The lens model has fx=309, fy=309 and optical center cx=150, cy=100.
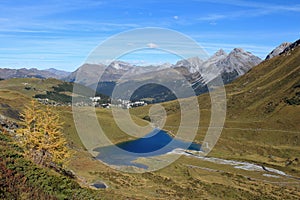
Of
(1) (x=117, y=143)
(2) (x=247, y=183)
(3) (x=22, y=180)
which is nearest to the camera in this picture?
(3) (x=22, y=180)

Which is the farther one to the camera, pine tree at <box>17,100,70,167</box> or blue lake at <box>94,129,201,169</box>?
blue lake at <box>94,129,201,169</box>

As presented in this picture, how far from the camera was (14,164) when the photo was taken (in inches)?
886

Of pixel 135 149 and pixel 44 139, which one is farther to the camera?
pixel 135 149

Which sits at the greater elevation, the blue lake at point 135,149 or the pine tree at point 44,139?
the pine tree at point 44,139

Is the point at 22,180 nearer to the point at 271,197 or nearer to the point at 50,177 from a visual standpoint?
the point at 50,177

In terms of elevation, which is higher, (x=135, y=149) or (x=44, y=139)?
(x=44, y=139)

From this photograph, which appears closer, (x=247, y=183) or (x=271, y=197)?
(x=271, y=197)

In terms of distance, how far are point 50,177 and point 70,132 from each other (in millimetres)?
176559

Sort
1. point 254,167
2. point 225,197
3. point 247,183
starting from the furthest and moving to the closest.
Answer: point 254,167, point 247,183, point 225,197

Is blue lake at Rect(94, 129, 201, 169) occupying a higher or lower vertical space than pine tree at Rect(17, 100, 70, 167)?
lower

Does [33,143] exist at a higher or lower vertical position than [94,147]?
higher

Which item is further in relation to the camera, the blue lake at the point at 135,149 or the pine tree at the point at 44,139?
the blue lake at the point at 135,149

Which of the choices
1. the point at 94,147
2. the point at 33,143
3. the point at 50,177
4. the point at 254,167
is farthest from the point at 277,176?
the point at 50,177

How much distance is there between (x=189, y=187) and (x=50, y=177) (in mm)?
74854
